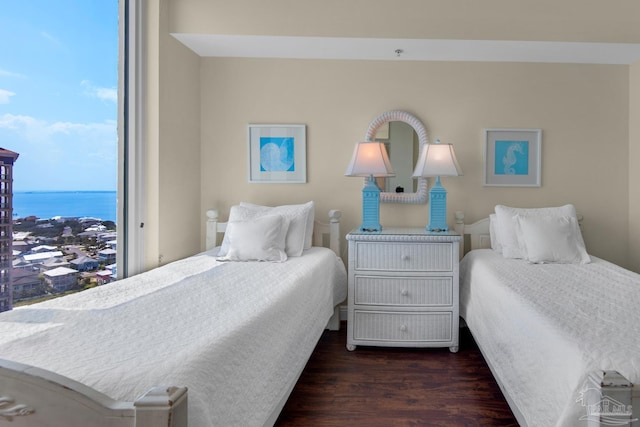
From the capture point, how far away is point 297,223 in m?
2.63

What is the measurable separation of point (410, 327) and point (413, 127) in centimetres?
151

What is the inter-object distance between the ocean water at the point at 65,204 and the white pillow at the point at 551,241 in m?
2.58

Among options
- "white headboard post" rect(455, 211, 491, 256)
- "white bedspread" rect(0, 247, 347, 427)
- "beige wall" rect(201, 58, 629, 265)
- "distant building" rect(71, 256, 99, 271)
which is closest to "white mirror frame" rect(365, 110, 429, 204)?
"beige wall" rect(201, 58, 629, 265)

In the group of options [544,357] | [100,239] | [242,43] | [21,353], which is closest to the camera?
[21,353]

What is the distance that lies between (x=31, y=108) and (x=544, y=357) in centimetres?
230

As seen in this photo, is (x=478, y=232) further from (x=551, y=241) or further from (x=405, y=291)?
(x=405, y=291)

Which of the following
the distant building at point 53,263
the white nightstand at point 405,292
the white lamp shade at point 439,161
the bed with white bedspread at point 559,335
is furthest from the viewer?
the white lamp shade at point 439,161

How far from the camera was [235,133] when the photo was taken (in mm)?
3074

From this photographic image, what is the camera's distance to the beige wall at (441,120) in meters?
2.95

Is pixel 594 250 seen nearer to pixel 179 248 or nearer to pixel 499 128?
pixel 499 128

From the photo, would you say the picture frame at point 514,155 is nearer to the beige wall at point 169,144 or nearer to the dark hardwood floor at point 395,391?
the dark hardwood floor at point 395,391

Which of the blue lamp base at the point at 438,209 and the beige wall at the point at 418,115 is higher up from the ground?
the beige wall at the point at 418,115

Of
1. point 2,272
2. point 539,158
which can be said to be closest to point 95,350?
point 2,272

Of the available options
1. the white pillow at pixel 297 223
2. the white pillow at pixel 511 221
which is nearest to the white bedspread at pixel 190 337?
the white pillow at pixel 297 223
